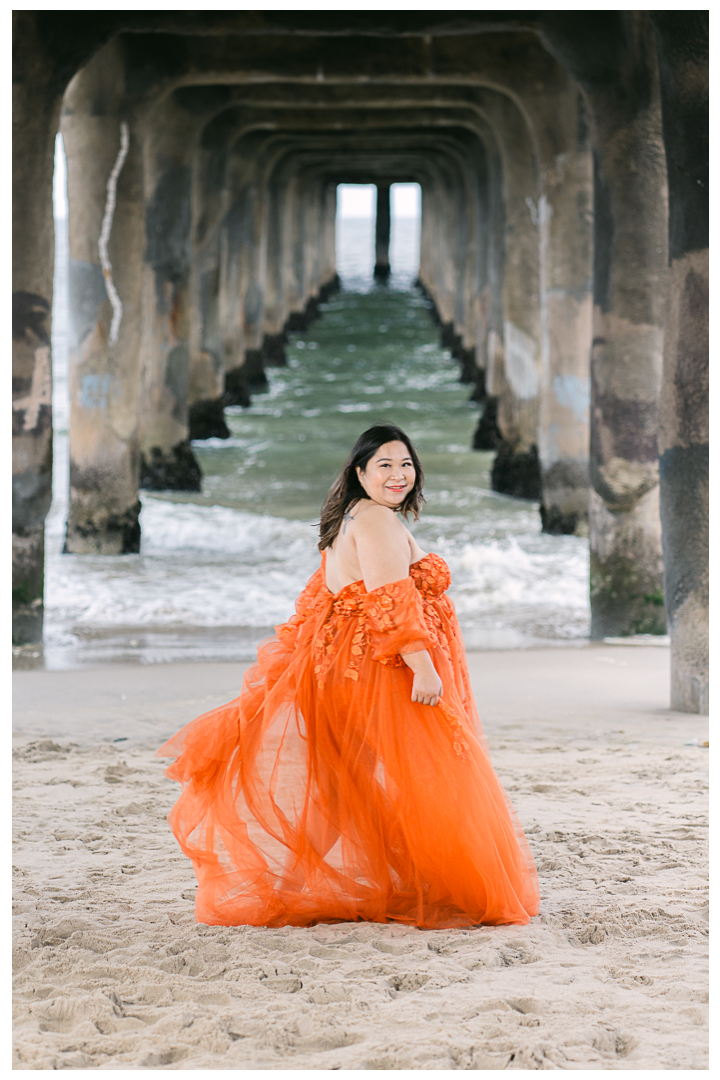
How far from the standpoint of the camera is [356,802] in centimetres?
334

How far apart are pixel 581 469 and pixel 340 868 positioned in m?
8.62

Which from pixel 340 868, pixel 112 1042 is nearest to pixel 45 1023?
pixel 112 1042

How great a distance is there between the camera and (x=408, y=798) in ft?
10.9

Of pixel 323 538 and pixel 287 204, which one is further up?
pixel 287 204

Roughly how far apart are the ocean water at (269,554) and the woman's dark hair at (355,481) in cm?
403

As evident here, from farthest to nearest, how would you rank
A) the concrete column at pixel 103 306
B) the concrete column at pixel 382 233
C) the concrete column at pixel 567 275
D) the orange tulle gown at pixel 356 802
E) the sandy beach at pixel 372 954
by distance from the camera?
the concrete column at pixel 382 233
the concrete column at pixel 567 275
the concrete column at pixel 103 306
the orange tulle gown at pixel 356 802
the sandy beach at pixel 372 954

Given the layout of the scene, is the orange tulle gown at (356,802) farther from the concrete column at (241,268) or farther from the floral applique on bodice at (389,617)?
the concrete column at (241,268)

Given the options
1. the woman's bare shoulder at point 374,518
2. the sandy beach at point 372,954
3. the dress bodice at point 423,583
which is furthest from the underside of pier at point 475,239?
the woman's bare shoulder at point 374,518

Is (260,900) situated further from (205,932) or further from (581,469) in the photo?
(581,469)

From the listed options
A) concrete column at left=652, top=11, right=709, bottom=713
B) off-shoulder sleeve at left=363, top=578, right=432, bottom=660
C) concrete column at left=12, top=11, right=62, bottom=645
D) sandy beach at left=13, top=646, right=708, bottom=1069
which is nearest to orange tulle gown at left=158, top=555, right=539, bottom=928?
off-shoulder sleeve at left=363, top=578, right=432, bottom=660

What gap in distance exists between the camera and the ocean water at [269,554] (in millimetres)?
8289

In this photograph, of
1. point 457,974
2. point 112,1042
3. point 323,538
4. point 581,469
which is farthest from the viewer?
point 581,469

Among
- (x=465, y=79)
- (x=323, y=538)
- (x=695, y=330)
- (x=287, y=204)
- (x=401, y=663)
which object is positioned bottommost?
(x=401, y=663)

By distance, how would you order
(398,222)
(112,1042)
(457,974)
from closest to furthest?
(112,1042) < (457,974) < (398,222)
